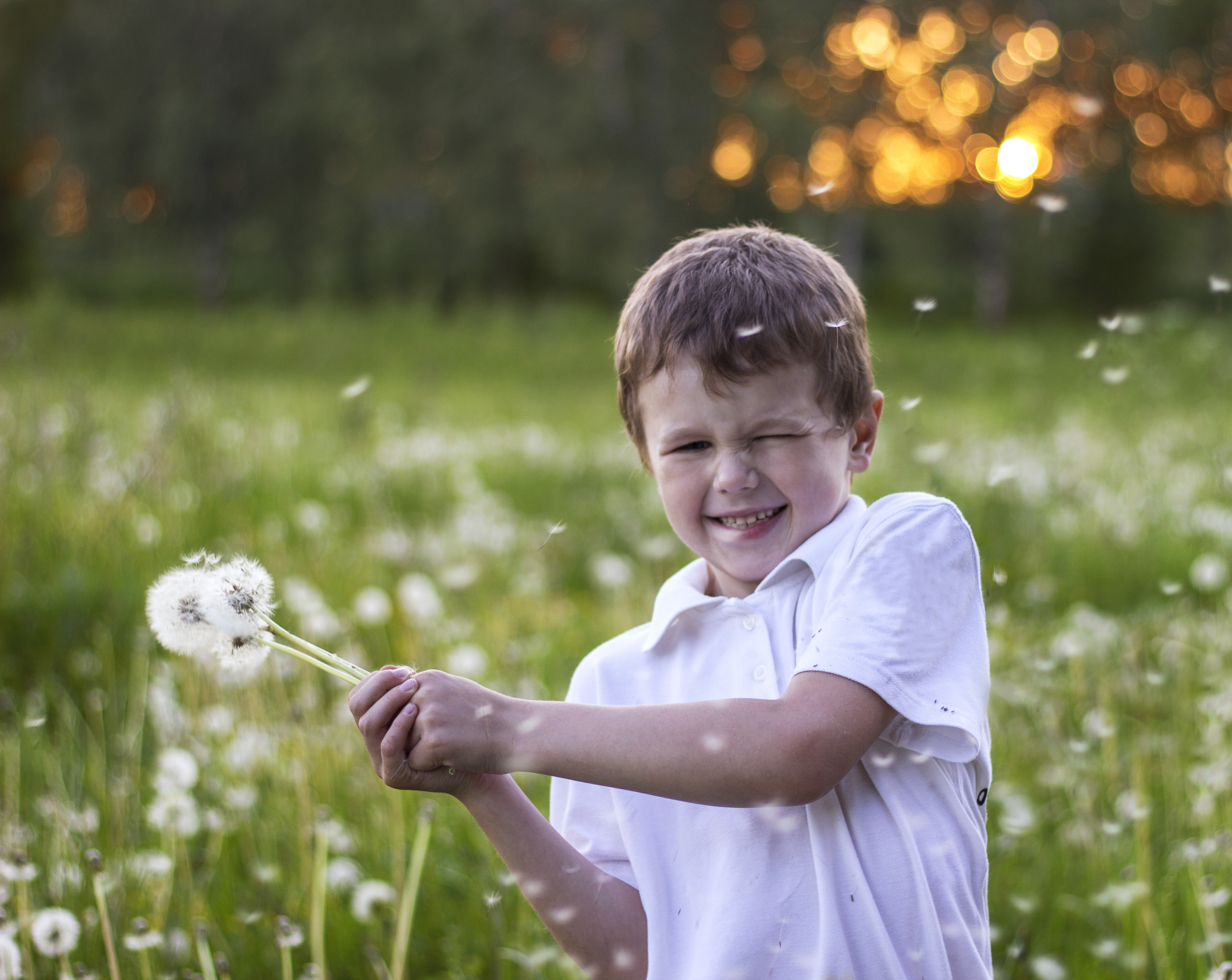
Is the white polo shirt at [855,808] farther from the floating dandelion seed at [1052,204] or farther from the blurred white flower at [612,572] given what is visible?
the blurred white flower at [612,572]

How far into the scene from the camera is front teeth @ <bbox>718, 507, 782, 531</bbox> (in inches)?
60.8

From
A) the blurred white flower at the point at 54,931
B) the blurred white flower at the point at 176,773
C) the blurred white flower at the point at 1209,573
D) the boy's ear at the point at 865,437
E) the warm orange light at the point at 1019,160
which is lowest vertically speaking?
the blurred white flower at the point at 54,931

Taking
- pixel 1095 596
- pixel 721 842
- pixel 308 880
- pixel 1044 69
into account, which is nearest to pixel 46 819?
pixel 308 880

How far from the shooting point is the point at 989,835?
2840 mm

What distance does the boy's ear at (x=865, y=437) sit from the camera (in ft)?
5.36

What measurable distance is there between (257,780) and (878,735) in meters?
2.03

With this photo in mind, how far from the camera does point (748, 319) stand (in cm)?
147

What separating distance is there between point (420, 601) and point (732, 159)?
22.8 metres

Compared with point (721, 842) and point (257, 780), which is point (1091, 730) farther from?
point (257, 780)

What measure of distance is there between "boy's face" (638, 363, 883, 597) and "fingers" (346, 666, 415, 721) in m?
0.45

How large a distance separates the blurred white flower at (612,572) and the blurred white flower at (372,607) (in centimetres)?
92

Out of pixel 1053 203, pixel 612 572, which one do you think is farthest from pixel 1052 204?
pixel 612 572

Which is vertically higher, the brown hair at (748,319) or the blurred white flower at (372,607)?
the brown hair at (748,319)

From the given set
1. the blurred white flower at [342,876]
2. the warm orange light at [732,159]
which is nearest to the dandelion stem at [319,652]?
the blurred white flower at [342,876]
